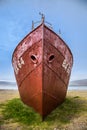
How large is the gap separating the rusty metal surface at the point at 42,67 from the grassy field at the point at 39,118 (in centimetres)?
34

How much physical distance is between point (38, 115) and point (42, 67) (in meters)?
2.19

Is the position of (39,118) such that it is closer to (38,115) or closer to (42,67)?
(38,115)

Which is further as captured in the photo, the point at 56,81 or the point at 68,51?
the point at 68,51

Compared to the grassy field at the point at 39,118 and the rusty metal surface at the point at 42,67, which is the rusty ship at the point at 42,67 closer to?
the rusty metal surface at the point at 42,67

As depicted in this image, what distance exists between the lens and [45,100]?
44.0ft

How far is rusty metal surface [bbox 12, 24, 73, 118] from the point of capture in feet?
43.8

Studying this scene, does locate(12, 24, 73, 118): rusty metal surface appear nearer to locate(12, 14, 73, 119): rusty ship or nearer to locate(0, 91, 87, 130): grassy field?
locate(12, 14, 73, 119): rusty ship

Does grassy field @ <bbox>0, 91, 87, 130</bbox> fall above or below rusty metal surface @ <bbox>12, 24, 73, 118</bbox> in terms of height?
below

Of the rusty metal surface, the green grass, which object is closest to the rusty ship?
the rusty metal surface

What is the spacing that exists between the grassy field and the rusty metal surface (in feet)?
1.11

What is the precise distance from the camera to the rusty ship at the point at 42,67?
13344 mm

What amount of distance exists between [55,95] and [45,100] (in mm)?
841

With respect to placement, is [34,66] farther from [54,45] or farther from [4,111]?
[4,111]

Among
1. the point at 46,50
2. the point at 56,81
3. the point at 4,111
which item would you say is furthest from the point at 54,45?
the point at 4,111
